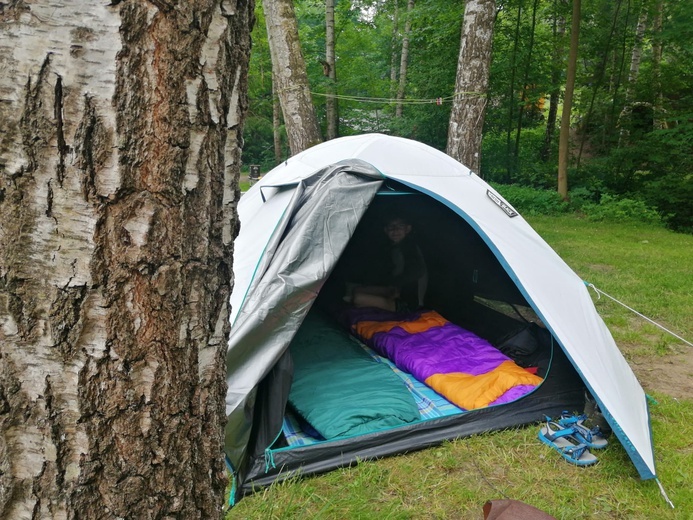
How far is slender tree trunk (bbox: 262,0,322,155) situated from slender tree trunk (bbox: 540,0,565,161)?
721 centimetres

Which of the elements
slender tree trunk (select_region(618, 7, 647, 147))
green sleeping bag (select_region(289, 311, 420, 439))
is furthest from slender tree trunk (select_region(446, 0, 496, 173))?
slender tree trunk (select_region(618, 7, 647, 147))

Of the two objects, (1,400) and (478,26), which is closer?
(1,400)

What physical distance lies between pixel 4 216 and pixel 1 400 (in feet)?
0.83

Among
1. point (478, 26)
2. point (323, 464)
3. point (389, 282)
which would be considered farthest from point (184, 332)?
point (478, 26)

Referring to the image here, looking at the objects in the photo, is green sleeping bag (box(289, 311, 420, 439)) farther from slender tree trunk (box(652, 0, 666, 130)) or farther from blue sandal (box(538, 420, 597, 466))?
slender tree trunk (box(652, 0, 666, 130))

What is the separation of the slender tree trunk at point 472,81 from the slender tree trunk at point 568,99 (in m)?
3.37

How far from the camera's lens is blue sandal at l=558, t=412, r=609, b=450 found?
2510mm

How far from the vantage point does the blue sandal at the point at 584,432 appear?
251 cm

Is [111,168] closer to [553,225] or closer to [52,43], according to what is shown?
[52,43]

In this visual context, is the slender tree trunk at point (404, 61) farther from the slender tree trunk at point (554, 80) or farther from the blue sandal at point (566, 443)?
the blue sandal at point (566, 443)

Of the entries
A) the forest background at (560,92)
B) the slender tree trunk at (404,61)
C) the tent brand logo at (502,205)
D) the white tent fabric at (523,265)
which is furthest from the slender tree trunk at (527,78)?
the tent brand logo at (502,205)

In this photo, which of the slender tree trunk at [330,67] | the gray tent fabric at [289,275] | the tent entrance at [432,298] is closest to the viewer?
the gray tent fabric at [289,275]

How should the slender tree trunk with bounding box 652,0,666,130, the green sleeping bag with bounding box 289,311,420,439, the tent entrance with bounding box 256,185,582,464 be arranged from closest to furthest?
the green sleeping bag with bounding box 289,311,420,439 < the tent entrance with bounding box 256,185,582,464 < the slender tree trunk with bounding box 652,0,666,130

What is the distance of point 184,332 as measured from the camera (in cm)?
81
